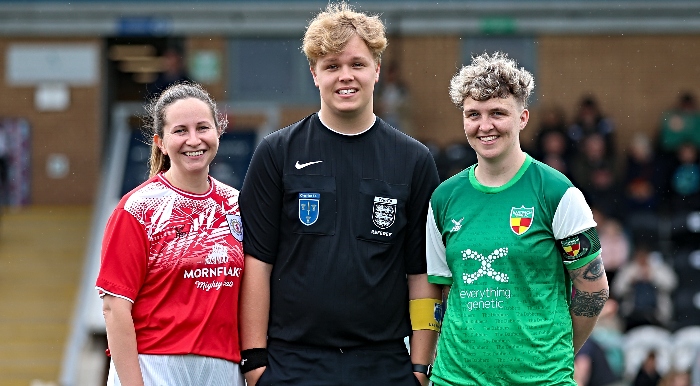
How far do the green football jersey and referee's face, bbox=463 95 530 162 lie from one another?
0.42ft

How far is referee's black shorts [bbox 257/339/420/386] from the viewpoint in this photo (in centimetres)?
420

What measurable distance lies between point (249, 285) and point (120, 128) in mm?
10913

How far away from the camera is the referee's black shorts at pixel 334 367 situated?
4203mm

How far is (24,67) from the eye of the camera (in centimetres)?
1980

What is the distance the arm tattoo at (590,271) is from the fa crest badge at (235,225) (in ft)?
4.32

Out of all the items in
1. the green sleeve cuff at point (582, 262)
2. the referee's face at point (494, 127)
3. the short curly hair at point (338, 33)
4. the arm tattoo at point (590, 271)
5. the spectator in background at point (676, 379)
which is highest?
the short curly hair at point (338, 33)

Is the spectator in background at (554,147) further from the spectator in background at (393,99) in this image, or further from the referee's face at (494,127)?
the referee's face at (494,127)

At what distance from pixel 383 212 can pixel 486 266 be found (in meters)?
0.51

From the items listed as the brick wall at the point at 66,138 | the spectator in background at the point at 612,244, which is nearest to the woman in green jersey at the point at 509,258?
the spectator in background at the point at 612,244

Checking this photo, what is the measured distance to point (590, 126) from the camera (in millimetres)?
14836

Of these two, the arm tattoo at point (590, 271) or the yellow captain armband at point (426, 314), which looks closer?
the arm tattoo at point (590, 271)

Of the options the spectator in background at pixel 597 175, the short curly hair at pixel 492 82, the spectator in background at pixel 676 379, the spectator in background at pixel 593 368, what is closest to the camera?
the short curly hair at pixel 492 82

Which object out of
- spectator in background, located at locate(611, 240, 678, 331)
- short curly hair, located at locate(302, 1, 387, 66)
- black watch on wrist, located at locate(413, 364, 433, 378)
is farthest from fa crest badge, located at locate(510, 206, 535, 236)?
spectator in background, located at locate(611, 240, 678, 331)

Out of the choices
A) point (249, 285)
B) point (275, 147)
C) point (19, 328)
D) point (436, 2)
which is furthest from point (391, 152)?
point (19, 328)
